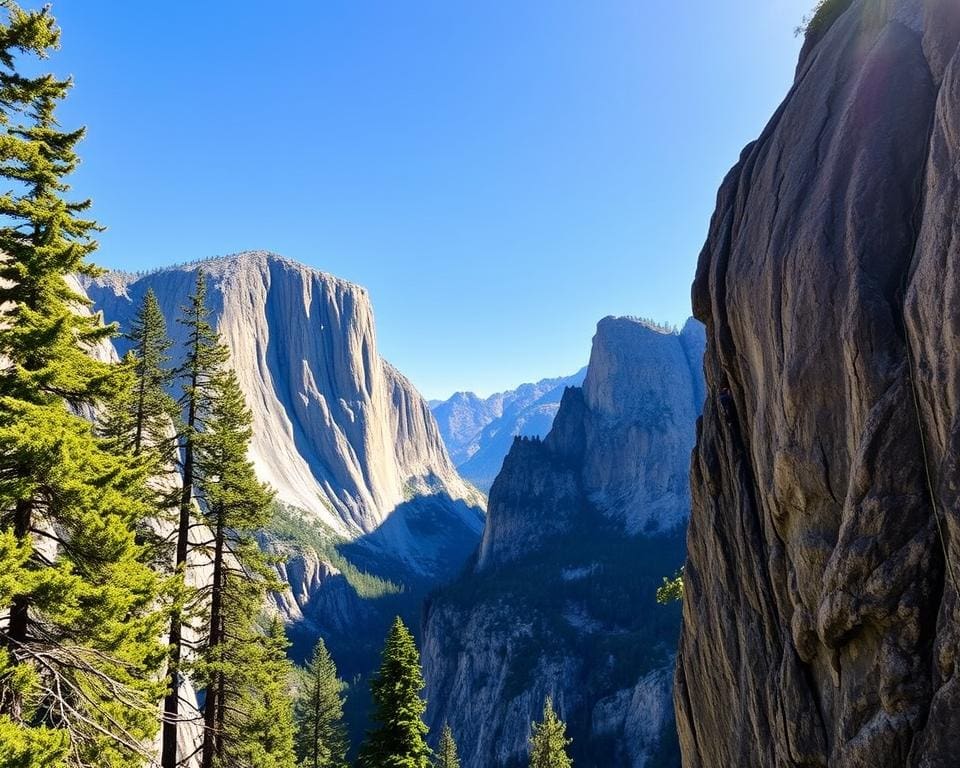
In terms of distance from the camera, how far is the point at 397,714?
20547 mm

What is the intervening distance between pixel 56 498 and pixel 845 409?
1188 centimetres

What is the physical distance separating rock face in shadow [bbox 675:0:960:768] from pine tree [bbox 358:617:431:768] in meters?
11.2

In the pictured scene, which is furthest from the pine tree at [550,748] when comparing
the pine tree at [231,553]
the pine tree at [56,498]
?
the pine tree at [56,498]

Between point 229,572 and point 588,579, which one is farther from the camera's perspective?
point 588,579

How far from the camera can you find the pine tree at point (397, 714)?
66.1 ft

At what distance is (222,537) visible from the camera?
631 inches

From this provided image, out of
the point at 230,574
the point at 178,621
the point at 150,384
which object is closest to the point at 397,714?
the point at 230,574

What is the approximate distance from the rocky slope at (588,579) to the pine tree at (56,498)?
81.6 meters

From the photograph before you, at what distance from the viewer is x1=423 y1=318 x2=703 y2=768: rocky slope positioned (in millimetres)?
90438

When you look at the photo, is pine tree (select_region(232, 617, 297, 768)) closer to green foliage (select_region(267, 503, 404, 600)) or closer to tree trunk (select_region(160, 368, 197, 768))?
tree trunk (select_region(160, 368, 197, 768))

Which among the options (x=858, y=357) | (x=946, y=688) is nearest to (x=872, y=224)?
Answer: (x=858, y=357)

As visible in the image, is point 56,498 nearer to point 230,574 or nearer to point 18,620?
point 18,620

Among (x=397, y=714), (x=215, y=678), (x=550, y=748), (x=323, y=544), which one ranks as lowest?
(x=550, y=748)

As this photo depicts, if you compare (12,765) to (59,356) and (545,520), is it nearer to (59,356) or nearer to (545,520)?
(59,356)
